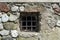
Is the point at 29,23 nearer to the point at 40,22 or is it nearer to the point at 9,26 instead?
the point at 40,22

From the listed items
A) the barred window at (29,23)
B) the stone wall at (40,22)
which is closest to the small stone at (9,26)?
the stone wall at (40,22)

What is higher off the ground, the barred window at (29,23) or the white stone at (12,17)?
the white stone at (12,17)

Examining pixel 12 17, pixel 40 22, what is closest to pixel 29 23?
pixel 40 22

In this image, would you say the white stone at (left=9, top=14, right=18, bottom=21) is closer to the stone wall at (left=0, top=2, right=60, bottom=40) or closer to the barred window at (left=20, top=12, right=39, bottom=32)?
the stone wall at (left=0, top=2, right=60, bottom=40)

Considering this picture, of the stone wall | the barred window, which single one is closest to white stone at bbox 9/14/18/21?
the stone wall

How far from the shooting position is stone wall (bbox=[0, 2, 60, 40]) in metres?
3.36

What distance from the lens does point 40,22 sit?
3.38m

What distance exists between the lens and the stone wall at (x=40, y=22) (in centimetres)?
336

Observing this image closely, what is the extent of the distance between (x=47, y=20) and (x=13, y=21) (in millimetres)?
646

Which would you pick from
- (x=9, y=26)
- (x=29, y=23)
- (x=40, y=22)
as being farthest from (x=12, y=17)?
(x=40, y=22)

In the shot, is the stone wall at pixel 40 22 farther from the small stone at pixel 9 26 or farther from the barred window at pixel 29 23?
the barred window at pixel 29 23

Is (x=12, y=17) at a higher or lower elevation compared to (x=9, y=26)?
higher

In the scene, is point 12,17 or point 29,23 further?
point 29,23

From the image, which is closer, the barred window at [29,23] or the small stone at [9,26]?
the small stone at [9,26]
